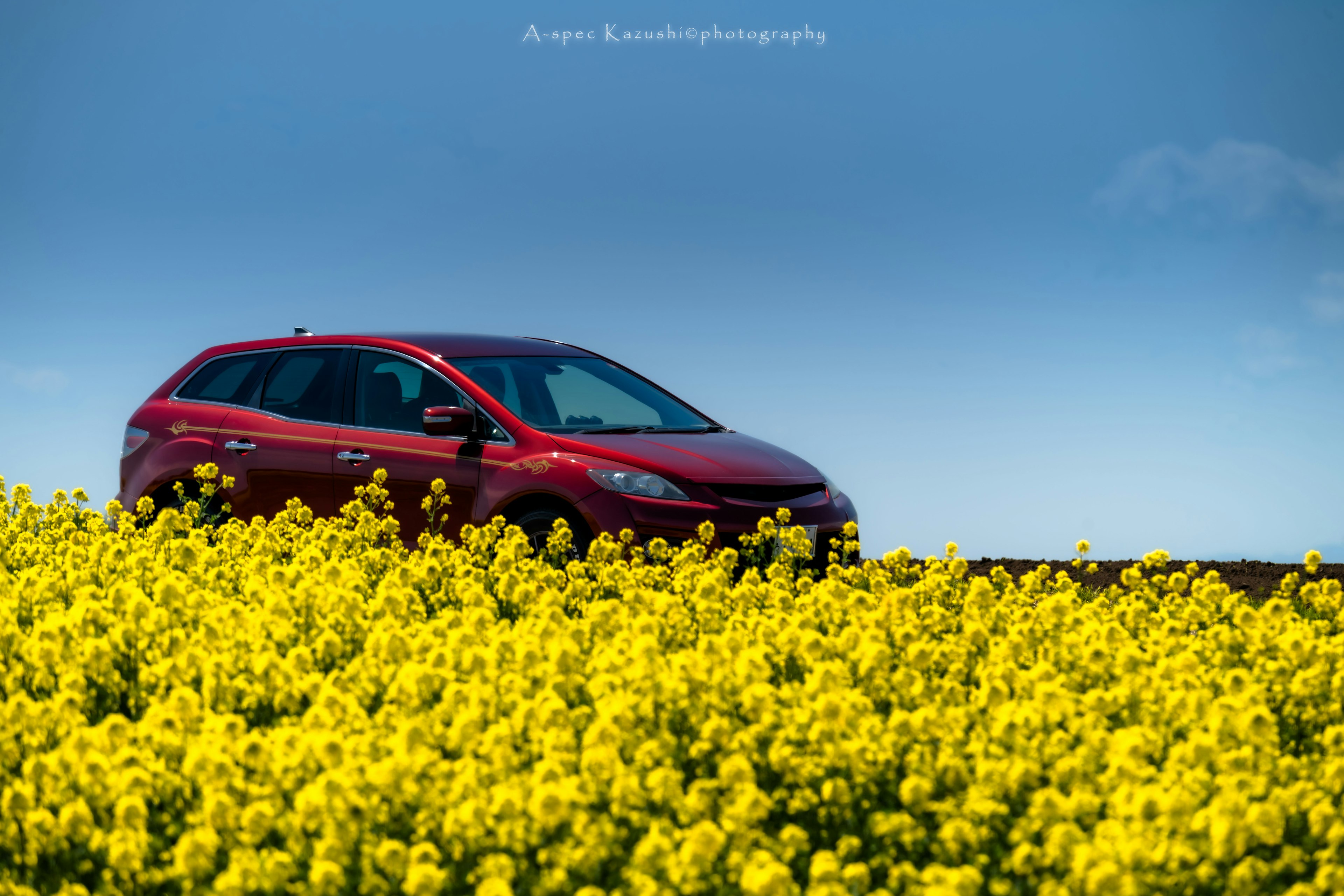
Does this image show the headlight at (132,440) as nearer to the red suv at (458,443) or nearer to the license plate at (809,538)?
the red suv at (458,443)

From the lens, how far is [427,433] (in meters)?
7.32

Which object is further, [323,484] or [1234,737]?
[323,484]

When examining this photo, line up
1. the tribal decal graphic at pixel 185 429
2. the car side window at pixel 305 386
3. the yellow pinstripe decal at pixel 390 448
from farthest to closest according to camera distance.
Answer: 1. the tribal decal graphic at pixel 185 429
2. the car side window at pixel 305 386
3. the yellow pinstripe decal at pixel 390 448

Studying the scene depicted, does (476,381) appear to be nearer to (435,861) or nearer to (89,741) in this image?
(89,741)

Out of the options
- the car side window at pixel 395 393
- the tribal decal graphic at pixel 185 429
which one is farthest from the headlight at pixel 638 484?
the tribal decal graphic at pixel 185 429

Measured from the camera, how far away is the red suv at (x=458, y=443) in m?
6.92

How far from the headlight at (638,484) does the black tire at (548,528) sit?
0.27m

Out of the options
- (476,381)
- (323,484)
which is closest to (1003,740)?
(476,381)

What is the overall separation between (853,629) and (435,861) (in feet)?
7.04

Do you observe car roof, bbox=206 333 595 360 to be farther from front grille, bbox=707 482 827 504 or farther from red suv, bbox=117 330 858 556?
front grille, bbox=707 482 827 504

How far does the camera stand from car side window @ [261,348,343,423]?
8.32m

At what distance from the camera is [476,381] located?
306 inches

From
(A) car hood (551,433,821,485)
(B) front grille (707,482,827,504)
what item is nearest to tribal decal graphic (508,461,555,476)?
(A) car hood (551,433,821,485)

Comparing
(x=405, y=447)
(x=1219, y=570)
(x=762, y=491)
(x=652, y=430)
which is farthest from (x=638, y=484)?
(x=1219, y=570)
